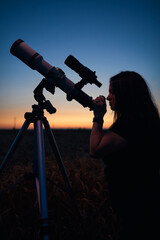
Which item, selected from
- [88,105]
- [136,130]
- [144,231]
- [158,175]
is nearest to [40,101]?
[88,105]

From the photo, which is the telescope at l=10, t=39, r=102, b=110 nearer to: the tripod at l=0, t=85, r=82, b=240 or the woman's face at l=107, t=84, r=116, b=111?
the tripod at l=0, t=85, r=82, b=240

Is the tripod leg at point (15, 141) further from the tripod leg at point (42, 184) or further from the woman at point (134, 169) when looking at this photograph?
the woman at point (134, 169)

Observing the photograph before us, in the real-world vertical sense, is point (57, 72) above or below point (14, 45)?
below

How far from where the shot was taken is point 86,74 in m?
2.19

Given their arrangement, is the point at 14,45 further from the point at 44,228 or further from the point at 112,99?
the point at 44,228

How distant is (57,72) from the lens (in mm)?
2234

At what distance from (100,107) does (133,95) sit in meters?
0.36

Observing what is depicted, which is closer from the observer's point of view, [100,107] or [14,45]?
[100,107]

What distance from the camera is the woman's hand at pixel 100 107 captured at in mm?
1739

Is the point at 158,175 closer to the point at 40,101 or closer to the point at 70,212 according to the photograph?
the point at 40,101

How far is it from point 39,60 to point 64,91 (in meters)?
0.54

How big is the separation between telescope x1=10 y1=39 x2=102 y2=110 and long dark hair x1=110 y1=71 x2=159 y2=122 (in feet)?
1.74

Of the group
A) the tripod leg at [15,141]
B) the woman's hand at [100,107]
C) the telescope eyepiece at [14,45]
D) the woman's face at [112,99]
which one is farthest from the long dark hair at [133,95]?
the telescope eyepiece at [14,45]

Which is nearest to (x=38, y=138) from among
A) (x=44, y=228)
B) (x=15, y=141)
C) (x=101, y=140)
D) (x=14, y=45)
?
(x=15, y=141)
